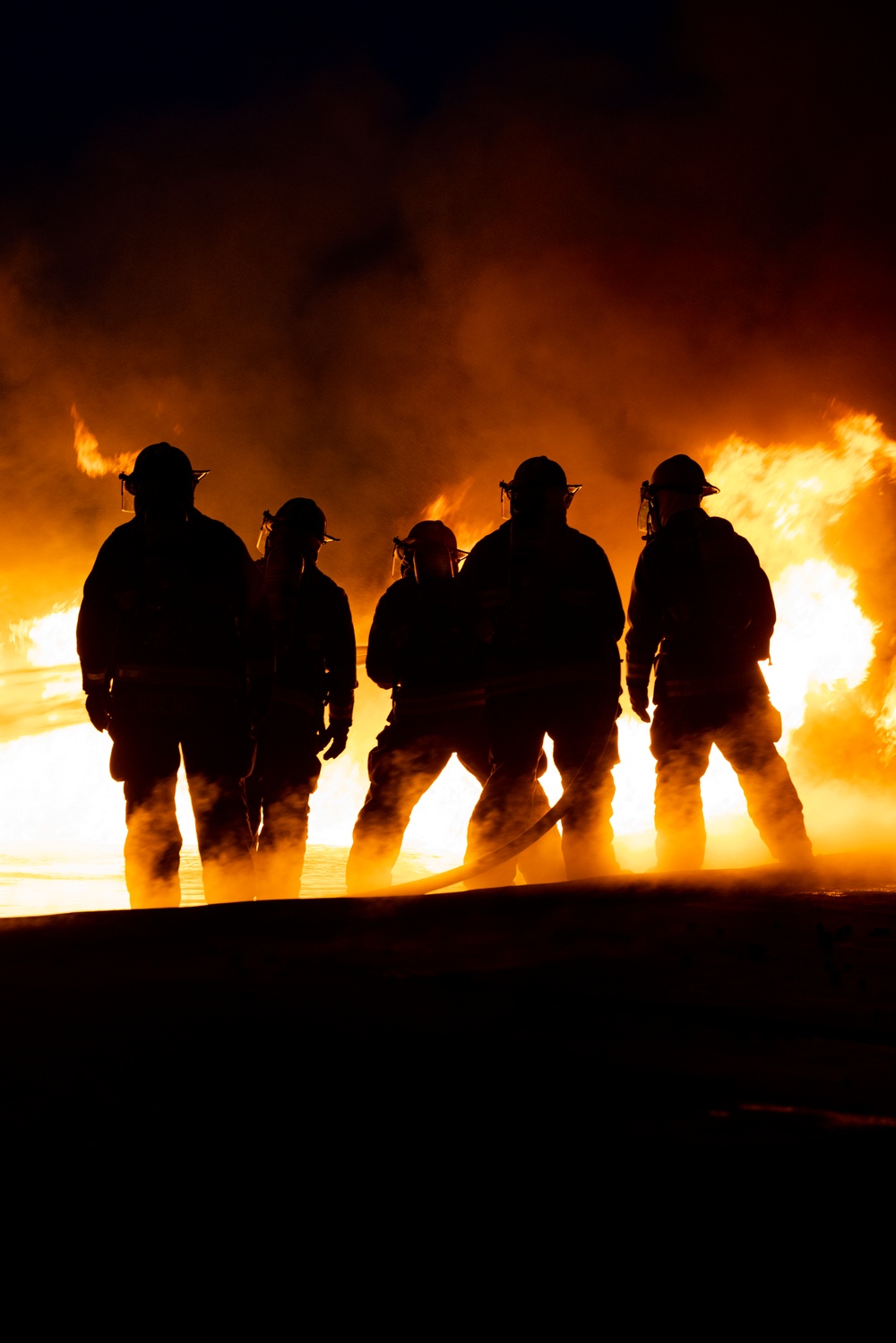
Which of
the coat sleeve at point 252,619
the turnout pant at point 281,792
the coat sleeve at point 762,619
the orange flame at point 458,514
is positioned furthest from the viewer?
the orange flame at point 458,514

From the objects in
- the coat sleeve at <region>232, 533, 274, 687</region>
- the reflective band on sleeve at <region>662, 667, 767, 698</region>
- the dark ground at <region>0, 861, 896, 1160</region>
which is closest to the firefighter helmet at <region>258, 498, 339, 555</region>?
the coat sleeve at <region>232, 533, 274, 687</region>

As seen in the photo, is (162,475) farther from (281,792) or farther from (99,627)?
(281,792)

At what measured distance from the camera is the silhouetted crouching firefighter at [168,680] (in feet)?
10.5

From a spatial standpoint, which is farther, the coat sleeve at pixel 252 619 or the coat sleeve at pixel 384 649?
the coat sleeve at pixel 384 649

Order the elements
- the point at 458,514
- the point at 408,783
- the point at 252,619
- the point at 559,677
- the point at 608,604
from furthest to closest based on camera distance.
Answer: the point at 458,514
the point at 408,783
the point at 608,604
the point at 559,677
the point at 252,619

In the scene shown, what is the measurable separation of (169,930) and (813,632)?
798 cm

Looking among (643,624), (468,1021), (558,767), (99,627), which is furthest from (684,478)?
(468,1021)

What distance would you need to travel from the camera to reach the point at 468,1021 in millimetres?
1417

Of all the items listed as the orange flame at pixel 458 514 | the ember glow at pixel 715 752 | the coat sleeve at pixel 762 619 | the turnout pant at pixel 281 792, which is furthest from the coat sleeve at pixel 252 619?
the orange flame at pixel 458 514

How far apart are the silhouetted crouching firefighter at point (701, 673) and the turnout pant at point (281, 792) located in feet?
5.07

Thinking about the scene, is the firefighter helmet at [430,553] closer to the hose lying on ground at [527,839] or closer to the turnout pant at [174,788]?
the hose lying on ground at [527,839]

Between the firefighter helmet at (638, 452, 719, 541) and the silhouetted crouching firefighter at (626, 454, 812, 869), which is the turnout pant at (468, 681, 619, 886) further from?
the firefighter helmet at (638, 452, 719, 541)

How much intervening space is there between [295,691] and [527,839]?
1.40 meters

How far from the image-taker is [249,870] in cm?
333
